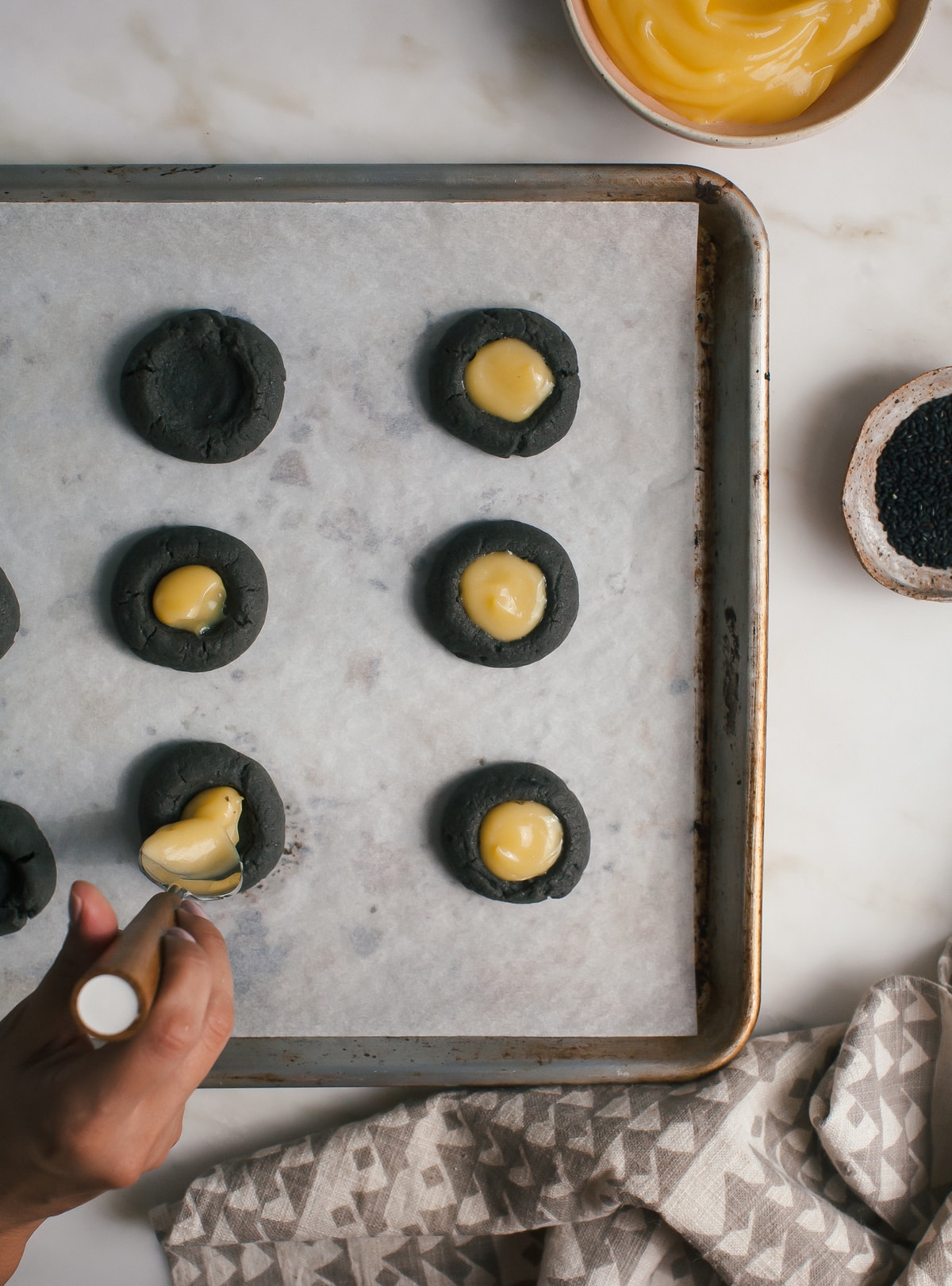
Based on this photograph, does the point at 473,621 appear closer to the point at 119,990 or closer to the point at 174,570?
the point at 174,570

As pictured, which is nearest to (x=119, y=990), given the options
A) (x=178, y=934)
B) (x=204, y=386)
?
(x=178, y=934)

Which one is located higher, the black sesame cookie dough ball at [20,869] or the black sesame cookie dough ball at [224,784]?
the black sesame cookie dough ball at [224,784]

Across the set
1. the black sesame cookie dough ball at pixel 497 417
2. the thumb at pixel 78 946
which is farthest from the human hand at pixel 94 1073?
the black sesame cookie dough ball at pixel 497 417

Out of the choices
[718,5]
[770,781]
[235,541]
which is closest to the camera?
[718,5]

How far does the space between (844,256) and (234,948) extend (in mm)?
1392

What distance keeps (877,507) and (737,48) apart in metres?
0.65

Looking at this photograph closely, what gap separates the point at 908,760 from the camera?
4.73 ft

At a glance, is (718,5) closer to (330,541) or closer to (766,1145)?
(330,541)

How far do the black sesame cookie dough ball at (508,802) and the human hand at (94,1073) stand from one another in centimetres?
46

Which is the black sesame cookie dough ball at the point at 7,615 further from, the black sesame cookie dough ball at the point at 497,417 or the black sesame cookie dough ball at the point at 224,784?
the black sesame cookie dough ball at the point at 497,417

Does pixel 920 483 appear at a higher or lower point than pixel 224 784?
higher

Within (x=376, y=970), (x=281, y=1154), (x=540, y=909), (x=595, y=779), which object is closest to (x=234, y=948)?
(x=376, y=970)

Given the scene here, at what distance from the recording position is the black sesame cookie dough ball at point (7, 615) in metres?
1.27

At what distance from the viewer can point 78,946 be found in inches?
33.6
